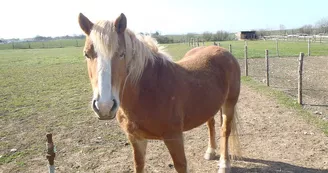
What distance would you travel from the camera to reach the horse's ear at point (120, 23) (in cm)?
215

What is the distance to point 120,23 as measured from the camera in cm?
217

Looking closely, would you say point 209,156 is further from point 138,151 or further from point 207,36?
point 207,36

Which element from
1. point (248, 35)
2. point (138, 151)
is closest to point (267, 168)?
point (138, 151)

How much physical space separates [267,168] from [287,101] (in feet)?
12.0

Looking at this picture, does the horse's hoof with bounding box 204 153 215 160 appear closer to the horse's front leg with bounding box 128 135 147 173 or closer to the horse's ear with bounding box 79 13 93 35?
the horse's front leg with bounding box 128 135 147 173

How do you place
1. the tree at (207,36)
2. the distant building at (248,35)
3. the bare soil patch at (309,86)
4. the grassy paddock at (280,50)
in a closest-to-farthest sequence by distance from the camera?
the bare soil patch at (309,86)
the grassy paddock at (280,50)
the tree at (207,36)
the distant building at (248,35)

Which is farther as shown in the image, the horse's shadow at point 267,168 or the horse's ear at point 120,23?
the horse's shadow at point 267,168

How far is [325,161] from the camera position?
397 centimetres

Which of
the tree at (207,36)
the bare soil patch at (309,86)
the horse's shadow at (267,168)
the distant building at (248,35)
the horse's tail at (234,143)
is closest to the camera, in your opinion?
the horse's shadow at (267,168)

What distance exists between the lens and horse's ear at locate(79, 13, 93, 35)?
2.19 m

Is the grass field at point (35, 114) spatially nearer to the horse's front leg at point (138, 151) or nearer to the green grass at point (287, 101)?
the horse's front leg at point (138, 151)

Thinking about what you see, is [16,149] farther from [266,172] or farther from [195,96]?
[266,172]

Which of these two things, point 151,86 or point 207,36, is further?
point 207,36

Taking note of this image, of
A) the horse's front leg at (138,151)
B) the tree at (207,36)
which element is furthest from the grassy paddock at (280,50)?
the tree at (207,36)
